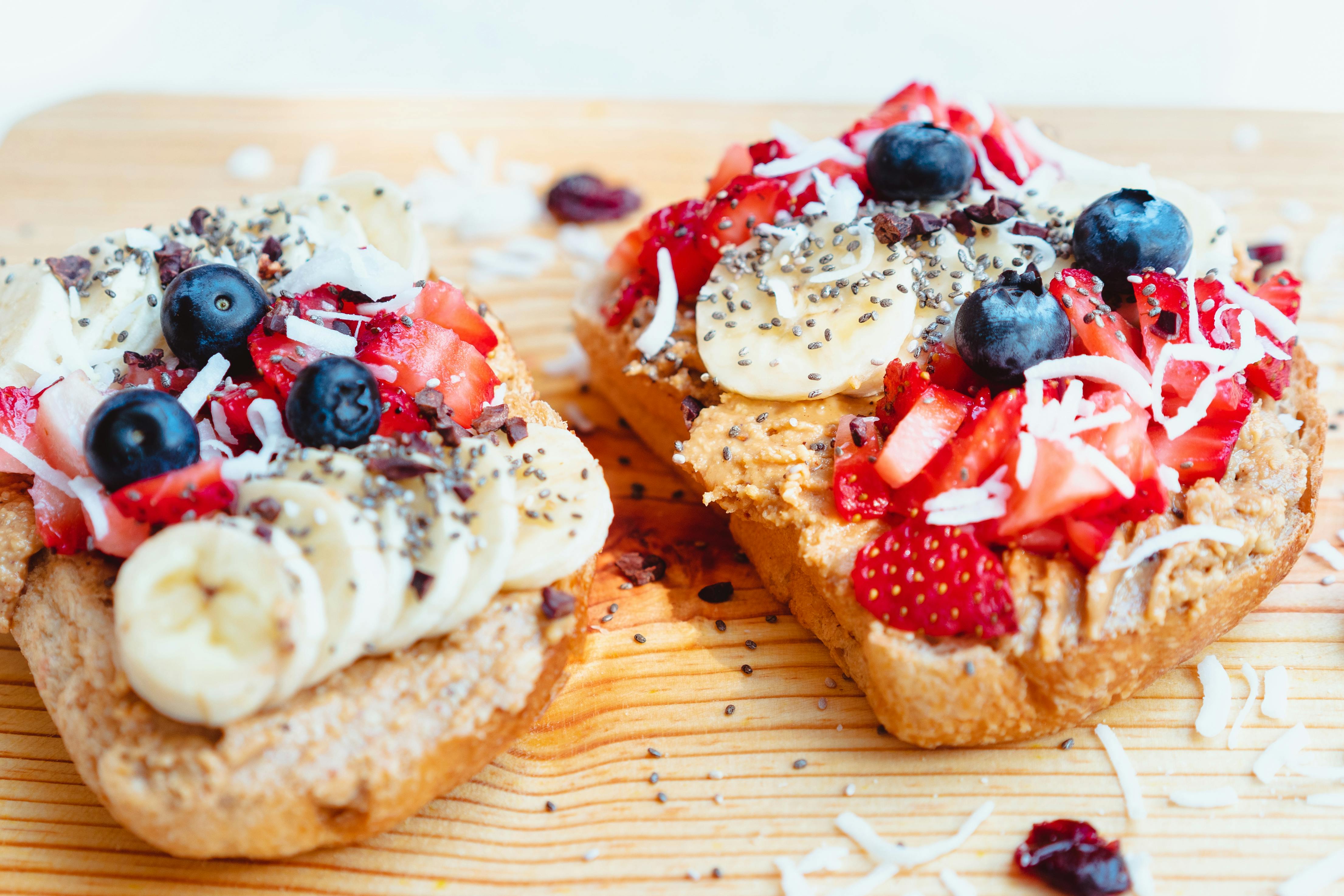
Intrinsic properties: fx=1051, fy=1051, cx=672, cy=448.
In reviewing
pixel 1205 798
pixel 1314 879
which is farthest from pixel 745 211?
pixel 1314 879

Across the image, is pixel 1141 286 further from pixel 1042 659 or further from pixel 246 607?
pixel 246 607

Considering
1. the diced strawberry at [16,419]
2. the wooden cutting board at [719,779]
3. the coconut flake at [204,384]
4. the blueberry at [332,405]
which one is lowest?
the wooden cutting board at [719,779]

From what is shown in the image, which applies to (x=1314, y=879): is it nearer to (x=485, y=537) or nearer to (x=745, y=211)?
(x=485, y=537)

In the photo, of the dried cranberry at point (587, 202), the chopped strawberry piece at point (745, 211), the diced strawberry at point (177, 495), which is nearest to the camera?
Result: the diced strawberry at point (177, 495)

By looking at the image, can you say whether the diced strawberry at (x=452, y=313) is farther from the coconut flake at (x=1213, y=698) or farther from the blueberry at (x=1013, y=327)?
the coconut flake at (x=1213, y=698)

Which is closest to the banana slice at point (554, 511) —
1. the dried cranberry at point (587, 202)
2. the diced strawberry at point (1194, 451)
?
the diced strawberry at point (1194, 451)

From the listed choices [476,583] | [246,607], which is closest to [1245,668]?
[476,583]
